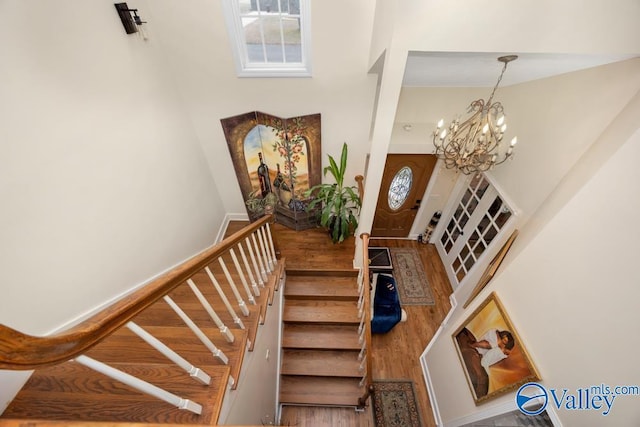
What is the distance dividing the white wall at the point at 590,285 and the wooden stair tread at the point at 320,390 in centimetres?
147

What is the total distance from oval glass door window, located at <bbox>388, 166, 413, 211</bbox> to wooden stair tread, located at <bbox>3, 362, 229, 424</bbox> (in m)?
3.62

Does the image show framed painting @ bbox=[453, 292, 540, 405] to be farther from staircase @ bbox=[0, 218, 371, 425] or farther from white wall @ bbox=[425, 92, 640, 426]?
staircase @ bbox=[0, 218, 371, 425]

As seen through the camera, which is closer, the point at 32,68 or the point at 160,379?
the point at 160,379

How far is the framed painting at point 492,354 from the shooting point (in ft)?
5.78

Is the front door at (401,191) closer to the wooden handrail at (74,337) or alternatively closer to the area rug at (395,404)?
the area rug at (395,404)

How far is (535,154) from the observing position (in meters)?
2.47

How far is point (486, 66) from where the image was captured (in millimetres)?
2141

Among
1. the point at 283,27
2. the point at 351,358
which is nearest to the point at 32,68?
the point at 283,27

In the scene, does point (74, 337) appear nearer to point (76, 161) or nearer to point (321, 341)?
point (76, 161)

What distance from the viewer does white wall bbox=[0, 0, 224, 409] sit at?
4.20 feet

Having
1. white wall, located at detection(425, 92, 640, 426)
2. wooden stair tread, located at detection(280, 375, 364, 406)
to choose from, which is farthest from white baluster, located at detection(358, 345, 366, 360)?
white wall, located at detection(425, 92, 640, 426)

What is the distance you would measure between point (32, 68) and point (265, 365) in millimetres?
2660

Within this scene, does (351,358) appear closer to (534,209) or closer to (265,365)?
(265,365)

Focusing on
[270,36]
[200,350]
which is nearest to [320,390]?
[200,350]
